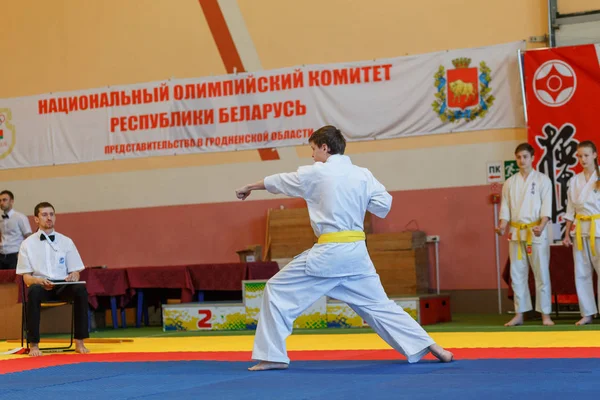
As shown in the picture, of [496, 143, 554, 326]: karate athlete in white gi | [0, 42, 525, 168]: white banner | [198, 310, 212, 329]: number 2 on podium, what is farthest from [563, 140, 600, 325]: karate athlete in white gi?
[198, 310, 212, 329]: number 2 on podium

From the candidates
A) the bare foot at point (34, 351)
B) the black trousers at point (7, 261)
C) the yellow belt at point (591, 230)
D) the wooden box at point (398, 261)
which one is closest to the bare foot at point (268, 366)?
the bare foot at point (34, 351)

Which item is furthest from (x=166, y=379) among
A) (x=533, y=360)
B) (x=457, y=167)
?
(x=457, y=167)

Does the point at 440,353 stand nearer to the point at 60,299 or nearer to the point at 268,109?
the point at 60,299

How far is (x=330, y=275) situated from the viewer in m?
5.13

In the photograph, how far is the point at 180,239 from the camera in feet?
37.5

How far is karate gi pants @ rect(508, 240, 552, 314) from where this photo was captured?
26.2 ft

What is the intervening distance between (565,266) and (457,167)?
212cm

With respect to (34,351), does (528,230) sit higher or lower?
higher

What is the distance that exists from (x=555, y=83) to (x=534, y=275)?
8.18 ft

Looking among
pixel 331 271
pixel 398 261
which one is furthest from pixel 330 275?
pixel 398 261

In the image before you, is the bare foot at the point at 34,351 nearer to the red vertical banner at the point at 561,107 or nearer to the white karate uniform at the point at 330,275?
the white karate uniform at the point at 330,275

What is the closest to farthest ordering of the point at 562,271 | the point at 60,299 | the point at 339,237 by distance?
the point at 339,237, the point at 60,299, the point at 562,271

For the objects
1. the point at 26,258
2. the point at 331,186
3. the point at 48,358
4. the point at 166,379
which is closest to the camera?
the point at 166,379

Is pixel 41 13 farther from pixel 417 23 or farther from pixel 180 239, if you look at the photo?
pixel 417 23
